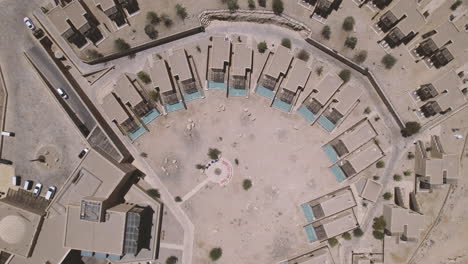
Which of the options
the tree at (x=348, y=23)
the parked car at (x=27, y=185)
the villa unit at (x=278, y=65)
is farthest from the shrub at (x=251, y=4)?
the parked car at (x=27, y=185)

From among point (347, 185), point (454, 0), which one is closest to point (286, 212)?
point (347, 185)

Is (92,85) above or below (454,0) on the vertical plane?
above

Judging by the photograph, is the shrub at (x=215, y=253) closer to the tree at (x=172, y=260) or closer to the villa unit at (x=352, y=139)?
the tree at (x=172, y=260)

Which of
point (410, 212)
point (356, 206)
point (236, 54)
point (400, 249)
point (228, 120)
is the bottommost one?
point (400, 249)

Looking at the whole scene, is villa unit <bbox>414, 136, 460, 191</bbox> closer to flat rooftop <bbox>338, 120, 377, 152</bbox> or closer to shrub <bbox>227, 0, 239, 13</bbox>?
flat rooftop <bbox>338, 120, 377, 152</bbox>

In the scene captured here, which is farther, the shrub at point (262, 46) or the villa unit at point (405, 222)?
the shrub at point (262, 46)

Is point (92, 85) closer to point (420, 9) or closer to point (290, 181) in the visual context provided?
point (290, 181)

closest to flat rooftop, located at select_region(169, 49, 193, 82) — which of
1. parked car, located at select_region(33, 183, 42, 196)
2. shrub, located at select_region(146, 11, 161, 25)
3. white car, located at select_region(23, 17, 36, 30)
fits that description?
shrub, located at select_region(146, 11, 161, 25)
